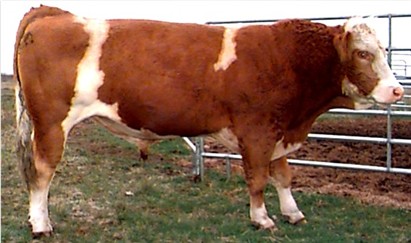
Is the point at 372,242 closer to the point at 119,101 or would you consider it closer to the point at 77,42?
the point at 119,101

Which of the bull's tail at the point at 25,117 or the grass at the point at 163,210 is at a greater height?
the bull's tail at the point at 25,117

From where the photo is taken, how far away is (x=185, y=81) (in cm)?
450

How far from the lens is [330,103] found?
15.7 ft

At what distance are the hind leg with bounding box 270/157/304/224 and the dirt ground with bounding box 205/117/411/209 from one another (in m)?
0.79

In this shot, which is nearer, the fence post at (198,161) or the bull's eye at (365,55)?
the bull's eye at (365,55)

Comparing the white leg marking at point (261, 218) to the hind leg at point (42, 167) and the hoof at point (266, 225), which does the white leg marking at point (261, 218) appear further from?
the hind leg at point (42, 167)

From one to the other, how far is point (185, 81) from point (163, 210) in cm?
116

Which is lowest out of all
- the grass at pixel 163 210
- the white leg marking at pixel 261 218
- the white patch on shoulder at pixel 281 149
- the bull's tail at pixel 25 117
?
the grass at pixel 163 210

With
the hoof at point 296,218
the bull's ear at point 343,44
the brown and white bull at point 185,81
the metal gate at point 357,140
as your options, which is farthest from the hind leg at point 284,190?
the bull's ear at point 343,44

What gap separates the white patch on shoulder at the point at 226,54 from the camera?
4523 mm

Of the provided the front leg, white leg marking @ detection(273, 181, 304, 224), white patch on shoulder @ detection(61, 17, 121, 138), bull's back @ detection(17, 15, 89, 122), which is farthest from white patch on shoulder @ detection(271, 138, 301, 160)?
bull's back @ detection(17, 15, 89, 122)

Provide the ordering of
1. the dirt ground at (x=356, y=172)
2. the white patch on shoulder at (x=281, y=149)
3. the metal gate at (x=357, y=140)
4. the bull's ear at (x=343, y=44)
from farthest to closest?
the dirt ground at (x=356, y=172), the metal gate at (x=357, y=140), the white patch on shoulder at (x=281, y=149), the bull's ear at (x=343, y=44)

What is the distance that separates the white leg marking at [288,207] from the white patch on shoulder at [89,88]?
1305 mm

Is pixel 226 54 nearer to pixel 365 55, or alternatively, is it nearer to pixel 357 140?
pixel 365 55
